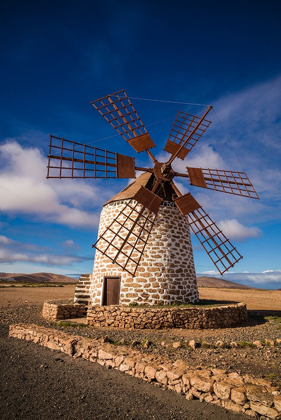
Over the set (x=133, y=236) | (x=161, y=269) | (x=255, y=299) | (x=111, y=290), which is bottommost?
(x=255, y=299)

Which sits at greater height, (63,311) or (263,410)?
(263,410)

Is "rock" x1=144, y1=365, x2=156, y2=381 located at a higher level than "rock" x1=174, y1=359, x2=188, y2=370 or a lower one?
lower

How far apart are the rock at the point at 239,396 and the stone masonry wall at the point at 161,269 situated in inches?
289

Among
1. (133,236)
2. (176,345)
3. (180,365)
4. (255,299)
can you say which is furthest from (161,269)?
(255,299)

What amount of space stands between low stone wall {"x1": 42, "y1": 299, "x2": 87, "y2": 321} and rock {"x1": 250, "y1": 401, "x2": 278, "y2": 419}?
944cm

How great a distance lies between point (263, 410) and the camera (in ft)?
11.3

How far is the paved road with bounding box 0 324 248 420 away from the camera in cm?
372

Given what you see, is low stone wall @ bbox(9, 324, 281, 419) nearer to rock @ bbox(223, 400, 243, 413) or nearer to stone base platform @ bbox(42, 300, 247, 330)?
rock @ bbox(223, 400, 243, 413)

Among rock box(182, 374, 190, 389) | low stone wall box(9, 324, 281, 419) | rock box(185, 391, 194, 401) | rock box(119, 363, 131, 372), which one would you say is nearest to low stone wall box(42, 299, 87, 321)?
low stone wall box(9, 324, 281, 419)

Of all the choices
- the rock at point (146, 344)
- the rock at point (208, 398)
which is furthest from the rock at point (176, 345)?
the rock at point (208, 398)

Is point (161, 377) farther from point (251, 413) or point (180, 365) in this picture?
point (251, 413)

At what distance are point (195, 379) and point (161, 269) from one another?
7.31 m

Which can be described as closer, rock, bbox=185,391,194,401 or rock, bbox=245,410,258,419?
rock, bbox=245,410,258,419

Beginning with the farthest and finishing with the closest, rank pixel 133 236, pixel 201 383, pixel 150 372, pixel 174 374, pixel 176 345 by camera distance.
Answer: pixel 133 236
pixel 176 345
pixel 150 372
pixel 174 374
pixel 201 383
